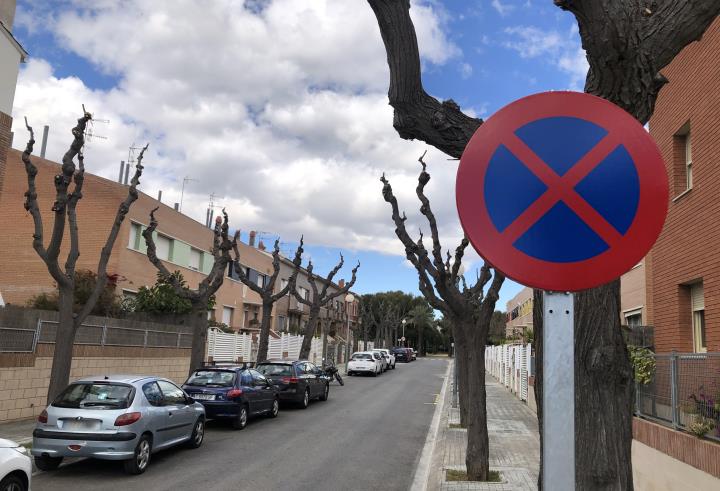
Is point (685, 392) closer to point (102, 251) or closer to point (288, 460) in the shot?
point (288, 460)

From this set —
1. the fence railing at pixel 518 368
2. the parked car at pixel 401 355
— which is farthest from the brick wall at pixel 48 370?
the parked car at pixel 401 355

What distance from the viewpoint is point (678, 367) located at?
7645mm

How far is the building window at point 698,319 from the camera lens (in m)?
11.1

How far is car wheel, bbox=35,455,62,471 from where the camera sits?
32.4 ft

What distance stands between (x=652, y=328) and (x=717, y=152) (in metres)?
5.21

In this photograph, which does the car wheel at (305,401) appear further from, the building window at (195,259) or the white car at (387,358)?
the white car at (387,358)

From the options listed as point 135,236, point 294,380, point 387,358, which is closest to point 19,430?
point 294,380

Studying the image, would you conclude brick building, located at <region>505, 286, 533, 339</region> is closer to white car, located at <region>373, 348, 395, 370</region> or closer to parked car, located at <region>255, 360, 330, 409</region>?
white car, located at <region>373, 348, 395, 370</region>

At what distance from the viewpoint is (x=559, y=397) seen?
201 centimetres

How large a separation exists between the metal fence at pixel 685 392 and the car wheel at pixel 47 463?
9137 mm

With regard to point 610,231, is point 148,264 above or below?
above

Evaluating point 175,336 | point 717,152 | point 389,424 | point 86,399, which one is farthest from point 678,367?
point 175,336

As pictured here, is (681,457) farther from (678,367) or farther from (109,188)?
(109,188)

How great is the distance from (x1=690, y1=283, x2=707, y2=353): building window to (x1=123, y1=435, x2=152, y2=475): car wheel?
993cm
